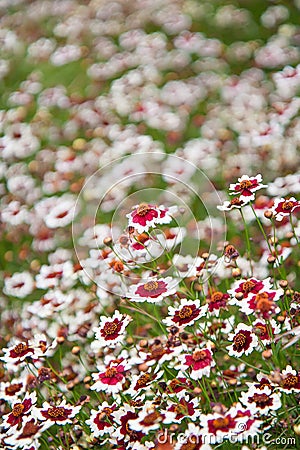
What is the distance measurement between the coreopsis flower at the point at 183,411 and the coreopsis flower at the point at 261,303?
23 cm

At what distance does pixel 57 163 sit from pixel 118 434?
2.07 metres

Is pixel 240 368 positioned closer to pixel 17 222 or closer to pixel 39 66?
pixel 17 222

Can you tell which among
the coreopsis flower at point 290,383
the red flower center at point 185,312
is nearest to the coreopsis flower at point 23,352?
the red flower center at point 185,312

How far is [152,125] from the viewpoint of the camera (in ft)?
11.6

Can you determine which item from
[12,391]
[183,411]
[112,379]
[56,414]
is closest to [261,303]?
[183,411]

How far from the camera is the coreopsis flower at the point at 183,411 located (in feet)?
4.86

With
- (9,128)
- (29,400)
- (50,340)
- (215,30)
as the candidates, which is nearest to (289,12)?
(215,30)

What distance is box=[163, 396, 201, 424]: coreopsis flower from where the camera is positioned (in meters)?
1.48

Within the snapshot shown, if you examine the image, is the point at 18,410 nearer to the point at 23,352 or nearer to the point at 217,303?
the point at 23,352

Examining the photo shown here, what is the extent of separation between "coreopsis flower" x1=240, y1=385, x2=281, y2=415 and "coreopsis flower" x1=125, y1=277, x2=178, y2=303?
11.9 inches

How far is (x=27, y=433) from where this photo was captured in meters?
1.55

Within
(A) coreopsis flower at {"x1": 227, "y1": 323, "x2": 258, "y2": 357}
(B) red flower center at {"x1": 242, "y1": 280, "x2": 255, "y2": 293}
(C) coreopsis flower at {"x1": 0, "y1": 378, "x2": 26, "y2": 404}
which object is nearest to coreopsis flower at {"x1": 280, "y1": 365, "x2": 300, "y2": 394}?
(A) coreopsis flower at {"x1": 227, "y1": 323, "x2": 258, "y2": 357}

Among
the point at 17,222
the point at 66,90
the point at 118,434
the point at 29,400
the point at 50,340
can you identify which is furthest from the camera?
the point at 66,90

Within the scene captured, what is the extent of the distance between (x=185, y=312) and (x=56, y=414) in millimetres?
372
